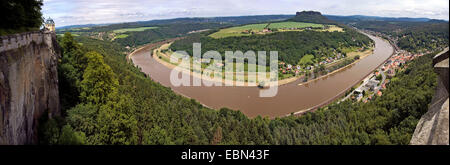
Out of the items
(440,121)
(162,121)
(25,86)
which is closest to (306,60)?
(162,121)

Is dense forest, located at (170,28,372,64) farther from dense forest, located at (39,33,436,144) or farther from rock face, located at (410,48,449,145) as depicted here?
rock face, located at (410,48,449,145)

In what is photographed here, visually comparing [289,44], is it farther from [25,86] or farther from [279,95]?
[25,86]

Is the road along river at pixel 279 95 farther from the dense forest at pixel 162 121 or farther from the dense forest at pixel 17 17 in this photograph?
the dense forest at pixel 17 17

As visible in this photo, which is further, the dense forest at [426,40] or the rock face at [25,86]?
the dense forest at [426,40]

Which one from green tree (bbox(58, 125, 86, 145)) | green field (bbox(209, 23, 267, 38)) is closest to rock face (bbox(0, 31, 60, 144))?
green tree (bbox(58, 125, 86, 145))

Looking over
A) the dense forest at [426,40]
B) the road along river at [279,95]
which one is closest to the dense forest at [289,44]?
the dense forest at [426,40]
